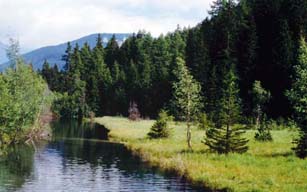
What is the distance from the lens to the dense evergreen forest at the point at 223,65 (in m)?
99.6

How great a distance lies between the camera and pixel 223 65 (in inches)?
4385

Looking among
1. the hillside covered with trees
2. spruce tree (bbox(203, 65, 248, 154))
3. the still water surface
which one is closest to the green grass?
spruce tree (bbox(203, 65, 248, 154))

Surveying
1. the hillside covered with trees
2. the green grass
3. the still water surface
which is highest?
the hillside covered with trees

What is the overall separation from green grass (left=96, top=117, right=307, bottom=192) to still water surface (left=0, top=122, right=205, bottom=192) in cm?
193

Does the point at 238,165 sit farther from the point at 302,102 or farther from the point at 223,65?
the point at 223,65

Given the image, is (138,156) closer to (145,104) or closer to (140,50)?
(145,104)

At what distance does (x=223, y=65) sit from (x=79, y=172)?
66977mm

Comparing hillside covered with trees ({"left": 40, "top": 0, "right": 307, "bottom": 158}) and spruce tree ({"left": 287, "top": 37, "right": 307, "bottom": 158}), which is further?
hillside covered with trees ({"left": 40, "top": 0, "right": 307, "bottom": 158})

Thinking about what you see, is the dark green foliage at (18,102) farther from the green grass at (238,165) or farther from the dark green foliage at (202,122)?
the dark green foliage at (202,122)

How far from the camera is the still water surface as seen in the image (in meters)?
41.3

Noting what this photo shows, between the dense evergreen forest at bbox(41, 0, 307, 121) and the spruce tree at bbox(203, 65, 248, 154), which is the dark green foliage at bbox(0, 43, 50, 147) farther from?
the spruce tree at bbox(203, 65, 248, 154)

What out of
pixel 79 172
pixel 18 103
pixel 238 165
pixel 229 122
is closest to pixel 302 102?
pixel 229 122

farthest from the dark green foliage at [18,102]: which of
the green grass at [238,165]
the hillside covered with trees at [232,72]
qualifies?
the hillside covered with trees at [232,72]

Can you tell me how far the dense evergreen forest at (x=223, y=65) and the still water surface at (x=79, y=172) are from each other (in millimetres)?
14281
